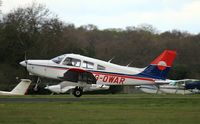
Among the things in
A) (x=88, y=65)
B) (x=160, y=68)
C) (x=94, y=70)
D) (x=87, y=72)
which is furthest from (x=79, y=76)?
(x=160, y=68)

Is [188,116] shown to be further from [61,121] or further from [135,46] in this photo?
[135,46]

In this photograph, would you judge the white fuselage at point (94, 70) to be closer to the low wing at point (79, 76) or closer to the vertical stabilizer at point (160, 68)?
the low wing at point (79, 76)

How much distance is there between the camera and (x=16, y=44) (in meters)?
74.3

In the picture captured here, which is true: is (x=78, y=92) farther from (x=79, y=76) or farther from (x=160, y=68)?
(x=160, y=68)

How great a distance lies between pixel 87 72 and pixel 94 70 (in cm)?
54

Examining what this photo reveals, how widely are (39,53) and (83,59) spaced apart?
33805mm

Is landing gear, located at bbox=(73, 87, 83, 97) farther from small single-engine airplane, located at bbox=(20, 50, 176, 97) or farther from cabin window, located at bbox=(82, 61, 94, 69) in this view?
cabin window, located at bbox=(82, 61, 94, 69)

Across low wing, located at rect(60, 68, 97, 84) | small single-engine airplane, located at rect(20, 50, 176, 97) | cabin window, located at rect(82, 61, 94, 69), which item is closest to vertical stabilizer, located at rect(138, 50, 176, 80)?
small single-engine airplane, located at rect(20, 50, 176, 97)

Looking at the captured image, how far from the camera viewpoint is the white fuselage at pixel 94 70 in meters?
36.2

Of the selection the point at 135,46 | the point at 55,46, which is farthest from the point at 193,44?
the point at 55,46

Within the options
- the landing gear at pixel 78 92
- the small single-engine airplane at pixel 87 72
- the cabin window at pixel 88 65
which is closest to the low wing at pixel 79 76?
the small single-engine airplane at pixel 87 72

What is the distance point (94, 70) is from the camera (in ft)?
119

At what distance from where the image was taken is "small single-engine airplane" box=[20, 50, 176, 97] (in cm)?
3606

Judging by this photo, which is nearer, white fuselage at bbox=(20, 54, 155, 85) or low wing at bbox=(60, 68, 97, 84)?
low wing at bbox=(60, 68, 97, 84)
